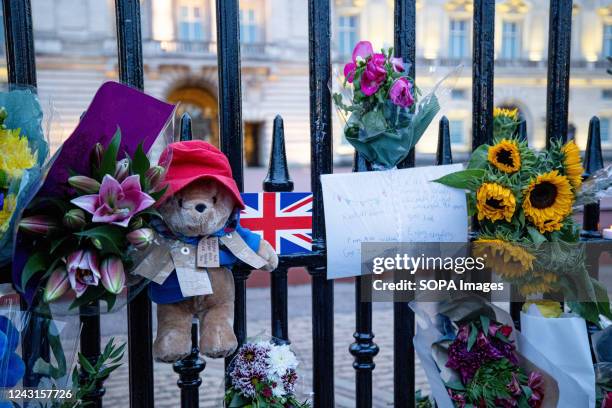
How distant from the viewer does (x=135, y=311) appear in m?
1.52

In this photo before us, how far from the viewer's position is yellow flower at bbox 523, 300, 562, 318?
1621mm

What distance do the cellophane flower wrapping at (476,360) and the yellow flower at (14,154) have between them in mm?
1043

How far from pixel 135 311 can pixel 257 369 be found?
38cm

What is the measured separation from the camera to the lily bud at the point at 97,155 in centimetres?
115

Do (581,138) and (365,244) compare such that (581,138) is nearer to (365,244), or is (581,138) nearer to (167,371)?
(167,371)

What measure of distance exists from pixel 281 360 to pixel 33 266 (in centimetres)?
61

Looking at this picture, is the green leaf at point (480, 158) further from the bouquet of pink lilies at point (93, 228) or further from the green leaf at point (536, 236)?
the bouquet of pink lilies at point (93, 228)

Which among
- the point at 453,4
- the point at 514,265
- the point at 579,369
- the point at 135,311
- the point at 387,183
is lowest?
the point at 579,369

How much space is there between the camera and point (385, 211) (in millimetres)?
1631

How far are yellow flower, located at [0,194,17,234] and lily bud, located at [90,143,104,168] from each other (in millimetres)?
165

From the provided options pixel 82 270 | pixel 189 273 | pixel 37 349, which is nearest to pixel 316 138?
pixel 189 273

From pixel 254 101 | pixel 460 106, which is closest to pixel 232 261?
pixel 460 106

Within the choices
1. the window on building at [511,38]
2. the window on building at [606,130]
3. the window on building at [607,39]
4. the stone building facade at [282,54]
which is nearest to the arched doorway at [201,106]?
the stone building facade at [282,54]

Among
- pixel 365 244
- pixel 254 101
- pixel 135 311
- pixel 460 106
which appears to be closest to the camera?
pixel 135 311
